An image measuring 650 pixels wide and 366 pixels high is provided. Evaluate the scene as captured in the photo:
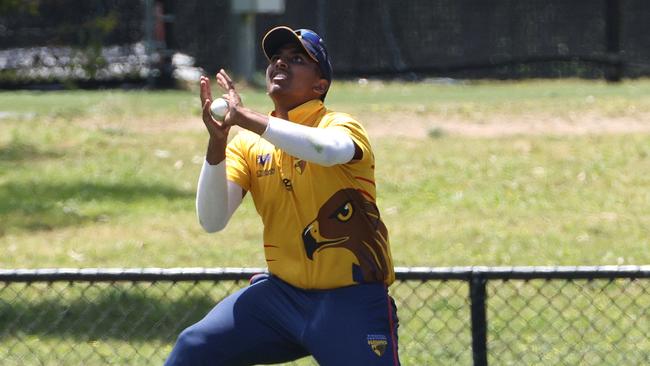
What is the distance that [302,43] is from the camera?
438cm

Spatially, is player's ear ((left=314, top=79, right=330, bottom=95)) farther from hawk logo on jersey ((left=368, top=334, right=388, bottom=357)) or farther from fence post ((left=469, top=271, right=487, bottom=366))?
fence post ((left=469, top=271, right=487, bottom=366))

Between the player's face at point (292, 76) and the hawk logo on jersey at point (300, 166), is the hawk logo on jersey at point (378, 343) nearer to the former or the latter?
the hawk logo on jersey at point (300, 166)

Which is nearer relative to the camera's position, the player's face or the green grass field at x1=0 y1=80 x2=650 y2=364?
the player's face

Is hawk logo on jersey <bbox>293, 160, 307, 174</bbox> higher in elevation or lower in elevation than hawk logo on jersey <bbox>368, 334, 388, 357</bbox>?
higher

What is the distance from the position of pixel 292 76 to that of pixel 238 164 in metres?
0.37

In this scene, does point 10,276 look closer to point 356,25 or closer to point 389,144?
point 389,144

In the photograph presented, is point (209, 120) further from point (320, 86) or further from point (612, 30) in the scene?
point (612, 30)

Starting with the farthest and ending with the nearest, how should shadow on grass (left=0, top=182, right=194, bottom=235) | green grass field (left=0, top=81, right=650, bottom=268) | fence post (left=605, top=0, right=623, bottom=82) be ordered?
1. fence post (left=605, top=0, right=623, bottom=82)
2. shadow on grass (left=0, top=182, right=194, bottom=235)
3. green grass field (left=0, top=81, right=650, bottom=268)

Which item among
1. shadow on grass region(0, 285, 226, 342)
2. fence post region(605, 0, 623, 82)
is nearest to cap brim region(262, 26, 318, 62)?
shadow on grass region(0, 285, 226, 342)

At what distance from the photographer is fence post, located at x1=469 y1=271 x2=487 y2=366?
5266 millimetres

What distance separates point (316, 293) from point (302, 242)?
16 cm

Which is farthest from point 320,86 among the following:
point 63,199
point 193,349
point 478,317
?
point 63,199

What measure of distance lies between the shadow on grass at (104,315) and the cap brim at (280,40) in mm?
2581

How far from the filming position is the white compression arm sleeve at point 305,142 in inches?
161
